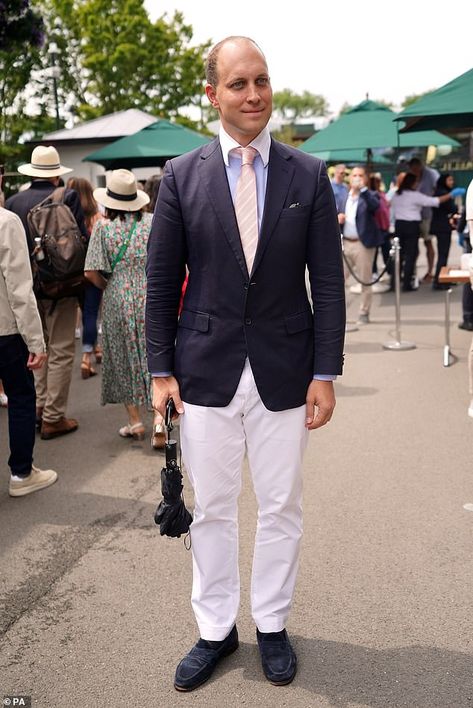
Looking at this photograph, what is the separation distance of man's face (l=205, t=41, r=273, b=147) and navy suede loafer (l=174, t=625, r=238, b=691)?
192 cm

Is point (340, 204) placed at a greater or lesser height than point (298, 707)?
greater

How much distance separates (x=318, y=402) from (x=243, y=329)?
0.38 metres

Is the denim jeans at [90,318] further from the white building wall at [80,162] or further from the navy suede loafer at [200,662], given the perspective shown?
the white building wall at [80,162]

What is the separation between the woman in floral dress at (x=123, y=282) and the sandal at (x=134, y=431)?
28 cm

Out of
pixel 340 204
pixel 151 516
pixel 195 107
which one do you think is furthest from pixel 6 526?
pixel 195 107

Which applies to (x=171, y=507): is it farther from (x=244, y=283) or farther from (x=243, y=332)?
(x=244, y=283)

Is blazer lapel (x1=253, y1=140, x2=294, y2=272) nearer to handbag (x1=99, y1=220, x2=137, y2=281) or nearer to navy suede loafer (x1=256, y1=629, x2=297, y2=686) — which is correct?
navy suede loafer (x1=256, y1=629, x2=297, y2=686)

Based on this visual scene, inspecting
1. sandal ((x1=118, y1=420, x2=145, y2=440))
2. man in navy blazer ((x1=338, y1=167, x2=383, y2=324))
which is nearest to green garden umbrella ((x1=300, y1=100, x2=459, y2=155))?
man in navy blazer ((x1=338, y1=167, x2=383, y2=324))

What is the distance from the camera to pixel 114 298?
594cm

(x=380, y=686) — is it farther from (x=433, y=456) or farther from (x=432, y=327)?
(x=432, y=327)

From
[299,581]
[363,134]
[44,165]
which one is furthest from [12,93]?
[299,581]

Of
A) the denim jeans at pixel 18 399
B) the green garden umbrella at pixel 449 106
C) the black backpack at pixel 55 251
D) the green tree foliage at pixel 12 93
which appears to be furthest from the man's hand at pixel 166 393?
the green tree foliage at pixel 12 93

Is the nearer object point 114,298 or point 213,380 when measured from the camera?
point 213,380

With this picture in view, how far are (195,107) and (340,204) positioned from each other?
27841 mm
